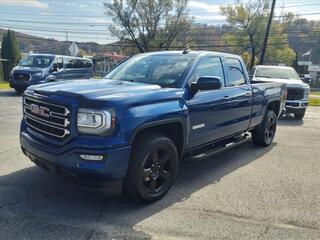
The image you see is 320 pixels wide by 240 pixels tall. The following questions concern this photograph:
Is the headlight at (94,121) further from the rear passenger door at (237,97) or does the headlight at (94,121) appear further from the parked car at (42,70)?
the parked car at (42,70)

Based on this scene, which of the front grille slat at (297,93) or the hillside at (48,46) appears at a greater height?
the hillside at (48,46)

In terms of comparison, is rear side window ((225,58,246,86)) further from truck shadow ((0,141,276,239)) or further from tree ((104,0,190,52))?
tree ((104,0,190,52))

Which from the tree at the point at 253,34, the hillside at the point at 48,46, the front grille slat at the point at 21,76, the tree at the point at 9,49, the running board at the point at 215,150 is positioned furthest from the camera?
the hillside at the point at 48,46

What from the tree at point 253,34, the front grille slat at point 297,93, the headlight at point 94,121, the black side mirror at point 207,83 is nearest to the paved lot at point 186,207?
the headlight at point 94,121

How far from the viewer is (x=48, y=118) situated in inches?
157

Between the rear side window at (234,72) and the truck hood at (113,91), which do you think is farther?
the rear side window at (234,72)

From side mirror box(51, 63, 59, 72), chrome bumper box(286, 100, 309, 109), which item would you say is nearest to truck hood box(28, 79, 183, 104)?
chrome bumper box(286, 100, 309, 109)

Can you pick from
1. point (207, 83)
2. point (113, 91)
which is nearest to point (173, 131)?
point (207, 83)

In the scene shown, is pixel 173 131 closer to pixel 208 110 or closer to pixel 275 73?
pixel 208 110

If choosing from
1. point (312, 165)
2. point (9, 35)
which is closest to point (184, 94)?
point (312, 165)

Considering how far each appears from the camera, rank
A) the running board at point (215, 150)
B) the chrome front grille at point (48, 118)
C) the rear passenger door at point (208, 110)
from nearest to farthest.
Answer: the chrome front grille at point (48, 118) → the rear passenger door at point (208, 110) → the running board at point (215, 150)

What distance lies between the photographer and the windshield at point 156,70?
4.85 m

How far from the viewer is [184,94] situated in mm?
4602

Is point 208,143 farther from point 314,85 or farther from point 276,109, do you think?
point 314,85
